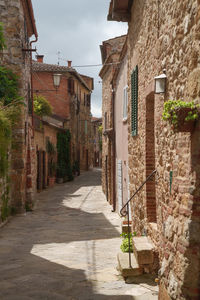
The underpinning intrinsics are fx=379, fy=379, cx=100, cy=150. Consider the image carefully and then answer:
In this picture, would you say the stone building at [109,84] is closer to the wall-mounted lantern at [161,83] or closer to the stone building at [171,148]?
the stone building at [171,148]

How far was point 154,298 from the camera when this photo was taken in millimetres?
4770

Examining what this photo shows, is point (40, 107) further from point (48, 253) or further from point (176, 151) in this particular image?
point (176, 151)

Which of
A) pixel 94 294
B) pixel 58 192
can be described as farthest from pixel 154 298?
pixel 58 192

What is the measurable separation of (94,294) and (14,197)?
8.34 meters

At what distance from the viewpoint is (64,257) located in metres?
7.33

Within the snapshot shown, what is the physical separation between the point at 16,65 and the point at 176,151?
10124mm

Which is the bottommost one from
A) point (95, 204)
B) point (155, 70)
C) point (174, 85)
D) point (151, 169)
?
point (95, 204)

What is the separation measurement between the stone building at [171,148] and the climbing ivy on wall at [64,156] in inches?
732

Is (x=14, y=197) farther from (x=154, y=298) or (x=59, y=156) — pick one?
(x=59, y=156)

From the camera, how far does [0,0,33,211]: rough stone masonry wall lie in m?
12.9

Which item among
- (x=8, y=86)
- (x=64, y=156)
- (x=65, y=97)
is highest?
(x=65, y=97)

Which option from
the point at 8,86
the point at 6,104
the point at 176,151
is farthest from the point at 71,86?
the point at 176,151

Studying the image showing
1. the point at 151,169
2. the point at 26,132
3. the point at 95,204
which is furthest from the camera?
the point at 95,204

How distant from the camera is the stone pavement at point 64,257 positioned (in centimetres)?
516
